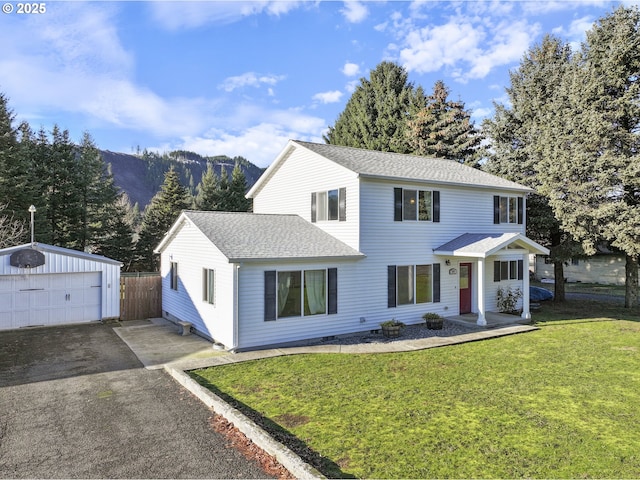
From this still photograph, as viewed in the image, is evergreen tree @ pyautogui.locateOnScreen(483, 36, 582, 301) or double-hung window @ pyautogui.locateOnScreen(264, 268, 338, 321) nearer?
double-hung window @ pyautogui.locateOnScreen(264, 268, 338, 321)

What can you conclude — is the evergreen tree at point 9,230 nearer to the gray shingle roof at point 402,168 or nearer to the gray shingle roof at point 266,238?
the gray shingle roof at point 266,238

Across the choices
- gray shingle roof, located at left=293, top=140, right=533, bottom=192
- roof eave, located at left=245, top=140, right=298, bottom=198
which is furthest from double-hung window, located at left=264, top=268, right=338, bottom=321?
roof eave, located at left=245, top=140, right=298, bottom=198

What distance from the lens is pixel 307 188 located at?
15891mm

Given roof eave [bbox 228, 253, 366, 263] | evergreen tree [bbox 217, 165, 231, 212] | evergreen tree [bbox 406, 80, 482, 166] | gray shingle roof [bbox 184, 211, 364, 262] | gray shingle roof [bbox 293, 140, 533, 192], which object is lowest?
roof eave [bbox 228, 253, 366, 263]

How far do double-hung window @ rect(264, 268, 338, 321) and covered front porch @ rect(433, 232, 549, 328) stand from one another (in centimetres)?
502

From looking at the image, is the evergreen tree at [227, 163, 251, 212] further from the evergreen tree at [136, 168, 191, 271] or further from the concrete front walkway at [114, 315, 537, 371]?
the concrete front walkway at [114, 315, 537, 371]

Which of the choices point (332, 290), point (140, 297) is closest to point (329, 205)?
point (332, 290)

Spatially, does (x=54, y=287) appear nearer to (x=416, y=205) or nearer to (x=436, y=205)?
(x=416, y=205)

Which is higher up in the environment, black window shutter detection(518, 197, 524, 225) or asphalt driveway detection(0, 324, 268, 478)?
black window shutter detection(518, 197, 524, 225)

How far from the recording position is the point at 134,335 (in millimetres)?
13484

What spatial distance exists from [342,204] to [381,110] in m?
29.1

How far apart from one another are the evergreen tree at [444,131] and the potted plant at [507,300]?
48.1ft

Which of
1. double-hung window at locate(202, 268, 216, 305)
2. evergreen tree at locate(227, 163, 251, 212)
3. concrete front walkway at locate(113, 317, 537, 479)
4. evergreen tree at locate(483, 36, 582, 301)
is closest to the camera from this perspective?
concrete front walkway at locate(113, 317, 537, 479)

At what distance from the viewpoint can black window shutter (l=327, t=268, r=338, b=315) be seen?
12.6 metres
